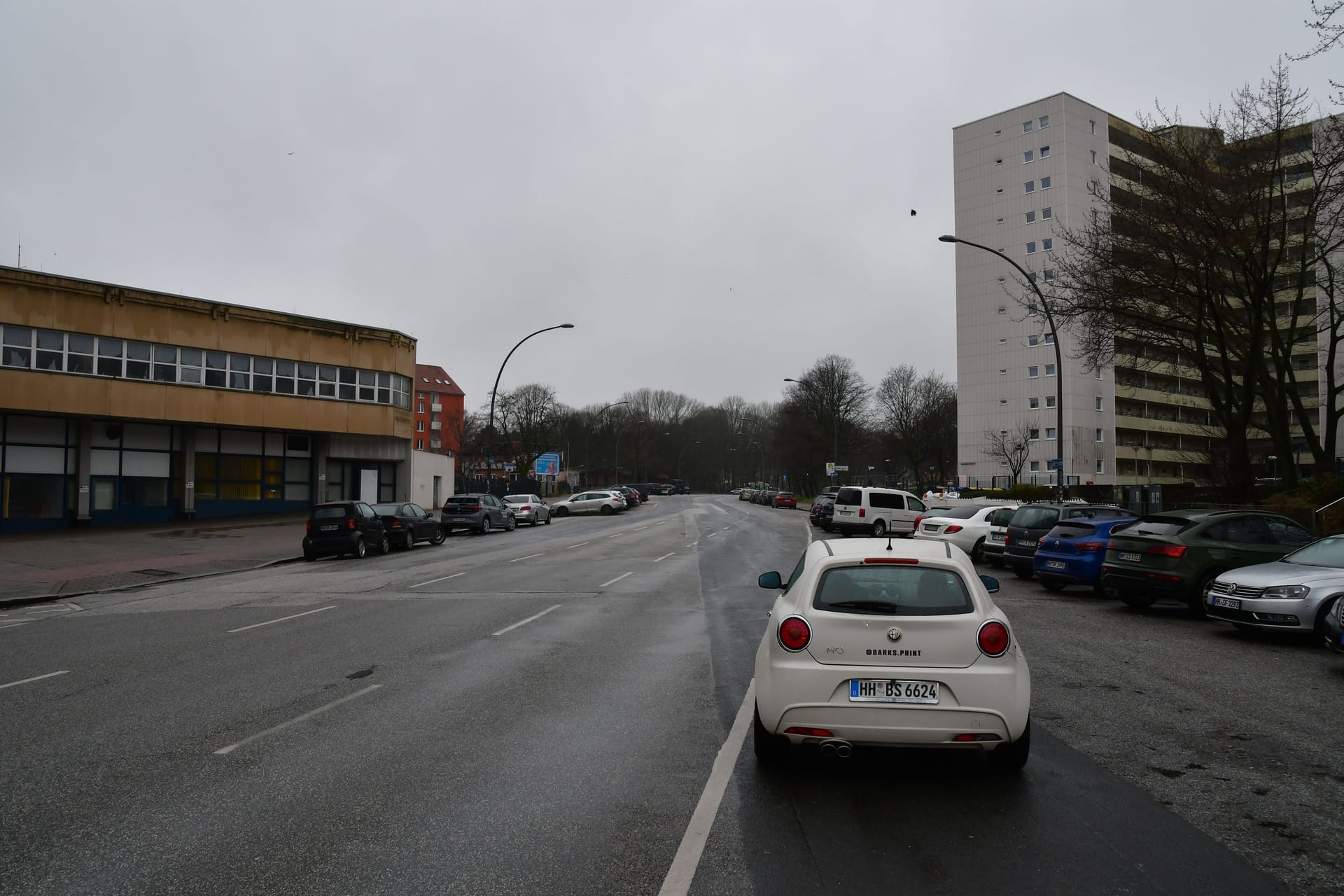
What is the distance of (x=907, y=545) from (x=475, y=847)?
331 centimetres

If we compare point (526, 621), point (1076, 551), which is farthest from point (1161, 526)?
point (526, 621)

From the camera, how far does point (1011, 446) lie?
67062 mm

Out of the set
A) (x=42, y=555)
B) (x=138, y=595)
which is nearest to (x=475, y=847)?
(x=138, y=595)

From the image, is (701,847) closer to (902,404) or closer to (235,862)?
(235,862)

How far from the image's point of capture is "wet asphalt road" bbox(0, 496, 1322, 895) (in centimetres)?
401

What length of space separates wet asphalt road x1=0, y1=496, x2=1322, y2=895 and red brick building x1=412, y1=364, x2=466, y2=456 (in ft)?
332

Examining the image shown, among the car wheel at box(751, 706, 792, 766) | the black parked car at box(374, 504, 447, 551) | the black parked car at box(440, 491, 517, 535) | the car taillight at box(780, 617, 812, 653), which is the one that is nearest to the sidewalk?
the black parked car at box(374, 504, 447, 551)

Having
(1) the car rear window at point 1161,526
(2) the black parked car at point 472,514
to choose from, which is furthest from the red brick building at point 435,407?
(1) the car rear window at point 1161,526

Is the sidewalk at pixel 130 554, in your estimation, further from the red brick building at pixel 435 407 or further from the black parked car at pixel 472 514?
the red brick building at pixel 435 407

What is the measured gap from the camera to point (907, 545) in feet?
19.6

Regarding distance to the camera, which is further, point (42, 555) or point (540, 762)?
point (42, 555)

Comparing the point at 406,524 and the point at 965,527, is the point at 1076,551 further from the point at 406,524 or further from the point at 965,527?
the point at 406,524

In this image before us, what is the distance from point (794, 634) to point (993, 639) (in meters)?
1.16

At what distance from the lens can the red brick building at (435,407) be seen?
367 ft
